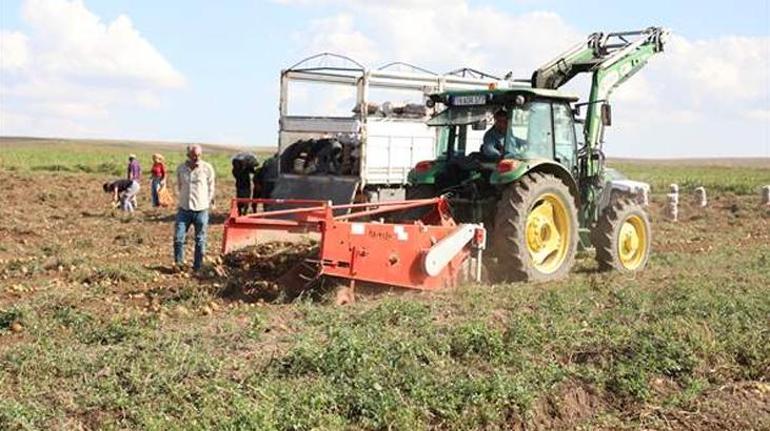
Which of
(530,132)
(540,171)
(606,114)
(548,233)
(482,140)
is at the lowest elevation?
(548,233)

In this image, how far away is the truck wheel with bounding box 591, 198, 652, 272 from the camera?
11.7 m

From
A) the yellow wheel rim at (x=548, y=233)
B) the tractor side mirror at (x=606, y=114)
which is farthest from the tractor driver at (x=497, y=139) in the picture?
the tractor side mirror at (x=606, y=114)

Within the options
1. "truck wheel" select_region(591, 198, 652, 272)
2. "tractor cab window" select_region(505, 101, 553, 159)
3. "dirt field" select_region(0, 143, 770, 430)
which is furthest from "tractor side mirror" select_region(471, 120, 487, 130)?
"truck wheel" select_region(591, 198, 652, 272)

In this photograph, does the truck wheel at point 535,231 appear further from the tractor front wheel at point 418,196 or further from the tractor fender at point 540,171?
the tractor front wheel at point 418,196

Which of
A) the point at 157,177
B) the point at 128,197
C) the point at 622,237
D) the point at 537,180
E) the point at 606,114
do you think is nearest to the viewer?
the point at 537,180

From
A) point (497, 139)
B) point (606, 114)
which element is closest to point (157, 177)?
point (497, 139)

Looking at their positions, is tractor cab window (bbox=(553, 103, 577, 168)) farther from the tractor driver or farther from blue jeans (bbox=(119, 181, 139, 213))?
blue jeans (bbox=(119, 181, 139, 213))

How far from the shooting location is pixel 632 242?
484 inches

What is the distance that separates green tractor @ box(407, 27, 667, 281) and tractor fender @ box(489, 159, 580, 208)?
0.01 metres

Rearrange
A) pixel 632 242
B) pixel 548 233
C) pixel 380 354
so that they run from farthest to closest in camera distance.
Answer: pixel 632 242
pixel 548 233
pixel 380 354

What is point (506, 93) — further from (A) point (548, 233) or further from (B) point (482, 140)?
(A) point (548, 233)

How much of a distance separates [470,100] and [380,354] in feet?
16.2

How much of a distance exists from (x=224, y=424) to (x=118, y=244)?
1000 cm

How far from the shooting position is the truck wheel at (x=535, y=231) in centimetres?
1009
